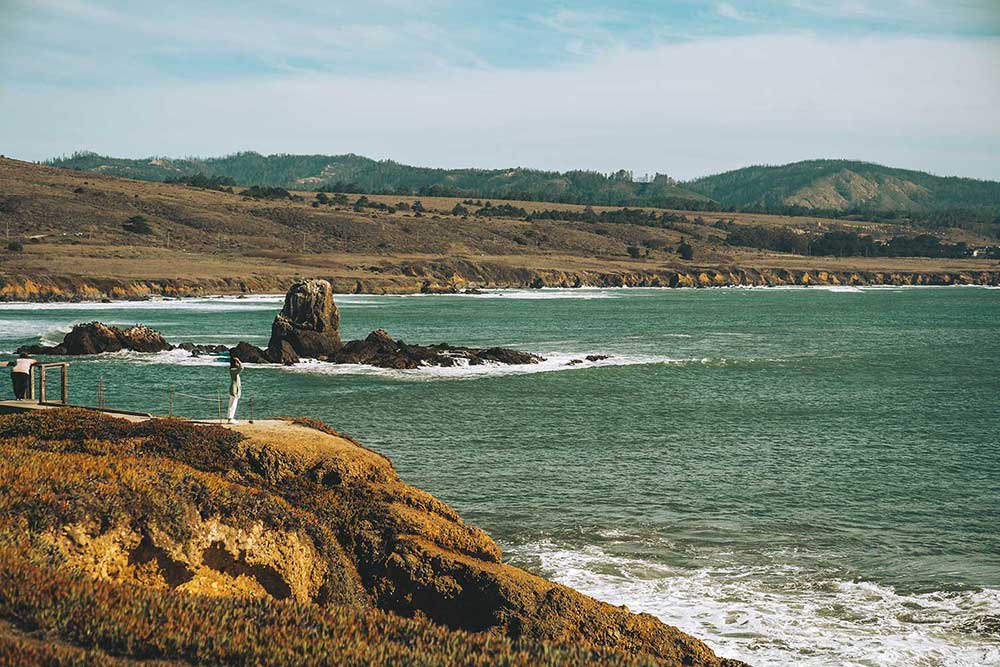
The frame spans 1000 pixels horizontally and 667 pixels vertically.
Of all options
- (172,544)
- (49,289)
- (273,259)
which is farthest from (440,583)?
(273,259)

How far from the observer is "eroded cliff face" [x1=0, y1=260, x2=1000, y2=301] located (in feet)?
313

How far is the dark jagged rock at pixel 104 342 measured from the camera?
48875mm

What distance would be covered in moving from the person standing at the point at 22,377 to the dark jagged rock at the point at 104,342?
1234 inches

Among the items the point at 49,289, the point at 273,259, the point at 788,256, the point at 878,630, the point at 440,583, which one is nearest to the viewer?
the point at 440,583

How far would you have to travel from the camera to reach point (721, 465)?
2447cm

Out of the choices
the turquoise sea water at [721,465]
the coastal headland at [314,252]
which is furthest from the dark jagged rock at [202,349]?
the coastal headland at [314,252]

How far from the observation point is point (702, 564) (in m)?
16.4

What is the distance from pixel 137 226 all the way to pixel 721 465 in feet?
402

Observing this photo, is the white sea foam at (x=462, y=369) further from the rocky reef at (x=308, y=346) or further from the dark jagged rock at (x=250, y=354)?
the dark jagged rock at (x=250, y=354)

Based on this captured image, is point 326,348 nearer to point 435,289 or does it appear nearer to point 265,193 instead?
point 435,289

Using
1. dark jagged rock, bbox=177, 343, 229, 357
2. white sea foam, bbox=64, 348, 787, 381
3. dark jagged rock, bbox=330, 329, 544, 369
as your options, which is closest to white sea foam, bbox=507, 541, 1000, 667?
white sea foam, bbox=64, 348, 787, 381

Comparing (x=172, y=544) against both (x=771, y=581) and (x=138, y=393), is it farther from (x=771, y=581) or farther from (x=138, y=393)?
(x=138, y=393)

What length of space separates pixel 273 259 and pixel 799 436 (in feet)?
355

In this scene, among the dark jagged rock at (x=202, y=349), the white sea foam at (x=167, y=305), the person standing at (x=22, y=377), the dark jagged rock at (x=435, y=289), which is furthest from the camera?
the dark jagged rock at (x=435, y=289)
